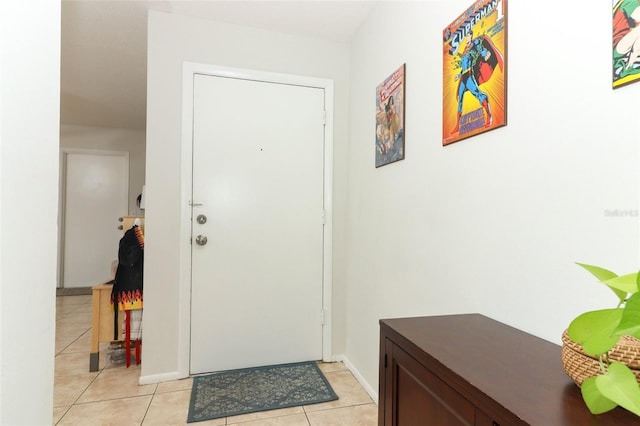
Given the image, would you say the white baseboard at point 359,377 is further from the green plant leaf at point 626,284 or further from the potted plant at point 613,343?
the green plant leaf at point 626,284

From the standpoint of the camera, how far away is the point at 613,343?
0.46 metres

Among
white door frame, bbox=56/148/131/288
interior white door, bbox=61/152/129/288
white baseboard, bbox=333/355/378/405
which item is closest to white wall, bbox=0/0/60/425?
white baseboard, bbox=333/355/378/405

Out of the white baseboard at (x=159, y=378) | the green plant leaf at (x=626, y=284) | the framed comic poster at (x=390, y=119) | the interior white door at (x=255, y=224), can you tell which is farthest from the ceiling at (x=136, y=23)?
the white baseboard at (x=159, y=378)

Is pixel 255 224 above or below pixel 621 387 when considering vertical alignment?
above

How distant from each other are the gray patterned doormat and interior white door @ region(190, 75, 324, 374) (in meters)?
0.09

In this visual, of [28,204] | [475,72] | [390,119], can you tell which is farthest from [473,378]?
[390,119]

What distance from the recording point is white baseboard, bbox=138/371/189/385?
2045mm

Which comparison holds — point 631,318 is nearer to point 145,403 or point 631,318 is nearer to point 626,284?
point 626,284

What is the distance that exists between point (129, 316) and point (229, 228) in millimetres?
923

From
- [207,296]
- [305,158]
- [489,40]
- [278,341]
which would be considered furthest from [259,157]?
[489,40]

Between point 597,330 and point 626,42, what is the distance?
2.24ft

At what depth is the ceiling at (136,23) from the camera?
2.04 meters

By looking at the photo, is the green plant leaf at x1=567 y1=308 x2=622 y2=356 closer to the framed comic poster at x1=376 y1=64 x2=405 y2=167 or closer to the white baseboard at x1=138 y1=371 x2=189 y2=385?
the framed comic poster at x1=376 y1=64 x2=405 y2=167

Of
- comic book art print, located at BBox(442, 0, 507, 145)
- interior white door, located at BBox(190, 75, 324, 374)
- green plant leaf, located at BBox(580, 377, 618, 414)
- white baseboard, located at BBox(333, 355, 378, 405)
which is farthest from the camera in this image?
interior white door, located at BBox(190, 75, 324, 374)
